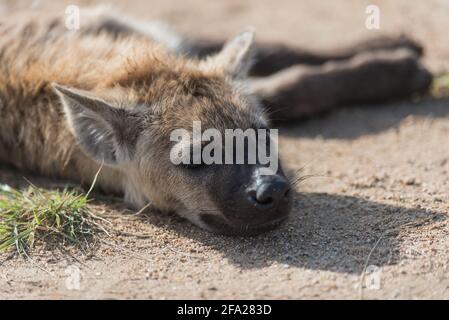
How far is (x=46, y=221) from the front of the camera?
3.26 metres

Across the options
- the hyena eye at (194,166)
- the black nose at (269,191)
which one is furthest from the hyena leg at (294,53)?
the black nose at (269,191)

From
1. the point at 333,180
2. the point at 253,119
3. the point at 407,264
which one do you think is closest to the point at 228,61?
the point at 253,119

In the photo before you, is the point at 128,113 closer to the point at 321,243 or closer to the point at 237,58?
the point at 237,58

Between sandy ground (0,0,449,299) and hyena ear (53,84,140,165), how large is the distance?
257mm

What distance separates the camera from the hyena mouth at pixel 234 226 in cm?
305

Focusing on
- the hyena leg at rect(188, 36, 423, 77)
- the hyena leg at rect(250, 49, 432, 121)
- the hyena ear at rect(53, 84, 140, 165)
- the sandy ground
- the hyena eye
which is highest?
the hyena leg at rect(188, 36, 423, 77)

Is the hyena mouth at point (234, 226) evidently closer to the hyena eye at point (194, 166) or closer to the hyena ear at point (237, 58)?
the hyena eye at point (194, 166)

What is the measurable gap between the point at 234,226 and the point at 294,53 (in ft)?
6.93

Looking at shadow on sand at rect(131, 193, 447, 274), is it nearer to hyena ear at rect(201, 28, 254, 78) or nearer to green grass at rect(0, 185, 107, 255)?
green grass at rect(0, 185, 107, 255)

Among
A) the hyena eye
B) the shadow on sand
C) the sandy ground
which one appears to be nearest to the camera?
the sandy ground

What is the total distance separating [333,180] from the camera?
382 centimetres

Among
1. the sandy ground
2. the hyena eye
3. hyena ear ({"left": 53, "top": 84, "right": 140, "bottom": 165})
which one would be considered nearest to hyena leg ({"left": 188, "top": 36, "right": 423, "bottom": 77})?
the sandy ground

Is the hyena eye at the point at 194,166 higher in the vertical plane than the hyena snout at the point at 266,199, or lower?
higher

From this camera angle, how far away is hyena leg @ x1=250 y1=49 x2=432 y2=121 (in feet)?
15.1
